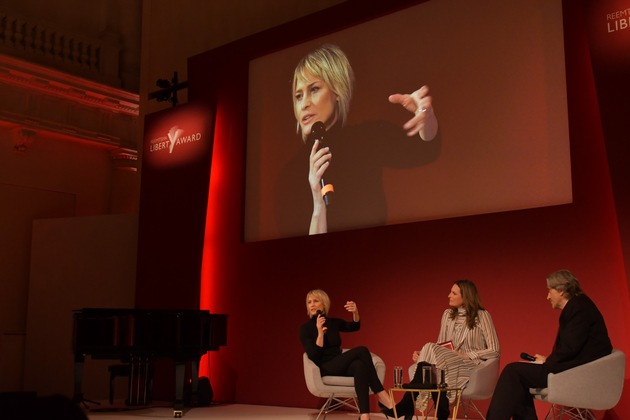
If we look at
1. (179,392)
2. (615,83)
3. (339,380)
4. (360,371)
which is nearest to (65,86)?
(179,392)

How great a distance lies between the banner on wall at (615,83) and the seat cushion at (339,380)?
2.04 metres

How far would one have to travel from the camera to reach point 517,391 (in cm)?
440

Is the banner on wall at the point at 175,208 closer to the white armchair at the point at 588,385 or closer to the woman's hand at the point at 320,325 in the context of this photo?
the woman's hand at the point at 320,325

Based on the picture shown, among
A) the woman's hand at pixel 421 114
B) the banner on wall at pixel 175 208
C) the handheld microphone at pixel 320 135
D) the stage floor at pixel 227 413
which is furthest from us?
the banner on wall at pixel 175 208

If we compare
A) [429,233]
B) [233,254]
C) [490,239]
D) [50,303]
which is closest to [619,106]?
[490,239]

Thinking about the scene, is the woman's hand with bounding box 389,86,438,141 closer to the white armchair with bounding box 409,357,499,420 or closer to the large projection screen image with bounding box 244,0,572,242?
the large projection screen image with bounding box 244,0,572,242

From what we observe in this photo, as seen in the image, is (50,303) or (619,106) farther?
(50,303)

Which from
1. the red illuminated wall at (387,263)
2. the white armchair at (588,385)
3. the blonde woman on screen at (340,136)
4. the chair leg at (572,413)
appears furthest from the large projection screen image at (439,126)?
the white armchair at (588,385)

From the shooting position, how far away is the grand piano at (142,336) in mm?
6379

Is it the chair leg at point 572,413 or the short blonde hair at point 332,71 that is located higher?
the short blonde hair at point 332,71

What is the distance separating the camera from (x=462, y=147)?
20.7ft

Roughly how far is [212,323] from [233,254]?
1.21 m

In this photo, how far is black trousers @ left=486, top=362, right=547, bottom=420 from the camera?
14.4 ft

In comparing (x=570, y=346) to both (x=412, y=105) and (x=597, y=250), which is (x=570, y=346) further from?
(x=412, y=105)
